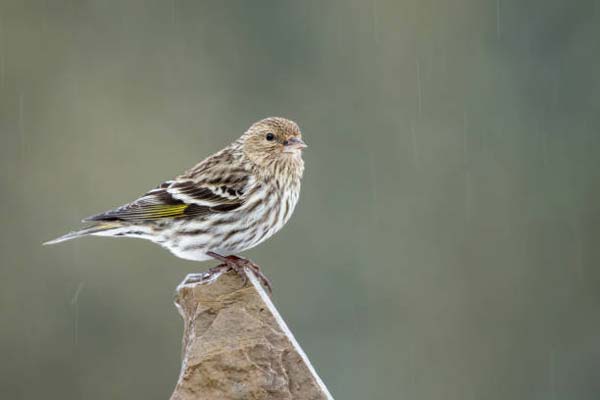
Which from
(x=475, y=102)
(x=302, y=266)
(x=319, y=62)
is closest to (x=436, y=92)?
(x=475, y=102)

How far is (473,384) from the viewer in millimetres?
17578

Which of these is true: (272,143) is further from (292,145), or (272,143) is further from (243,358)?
(243,358)

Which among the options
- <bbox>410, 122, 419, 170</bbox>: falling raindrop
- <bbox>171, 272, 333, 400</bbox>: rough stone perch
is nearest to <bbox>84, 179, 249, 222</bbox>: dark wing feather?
<bbox>171, 272, 333, 400</bbox>: rough stone perch

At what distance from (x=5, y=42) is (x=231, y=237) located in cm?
1290

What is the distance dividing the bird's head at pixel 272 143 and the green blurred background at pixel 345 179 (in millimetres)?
7437

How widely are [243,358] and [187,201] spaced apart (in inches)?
89.0

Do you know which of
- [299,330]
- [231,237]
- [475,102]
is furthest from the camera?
[475,102]

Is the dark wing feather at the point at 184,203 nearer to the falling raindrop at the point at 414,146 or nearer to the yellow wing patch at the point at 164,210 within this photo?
the yellow wing patch at the point at 164,210

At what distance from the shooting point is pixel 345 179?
61.3 ft

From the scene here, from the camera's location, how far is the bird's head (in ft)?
29.8

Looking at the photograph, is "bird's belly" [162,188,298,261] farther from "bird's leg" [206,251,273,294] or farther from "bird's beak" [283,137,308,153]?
"bird's beak" [283,137,308,153]

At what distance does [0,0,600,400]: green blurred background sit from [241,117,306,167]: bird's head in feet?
24.4

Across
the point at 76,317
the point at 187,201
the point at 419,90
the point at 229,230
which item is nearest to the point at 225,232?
the point at 229,230

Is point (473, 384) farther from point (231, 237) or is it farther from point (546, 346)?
point (231, 237)
